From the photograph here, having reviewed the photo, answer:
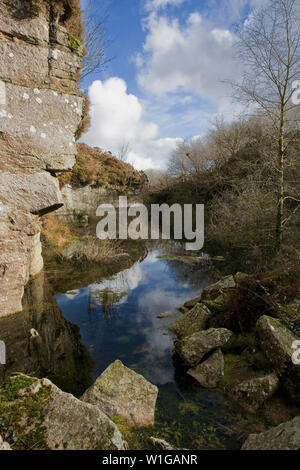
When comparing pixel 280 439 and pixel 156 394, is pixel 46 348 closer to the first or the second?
pixel 156 394

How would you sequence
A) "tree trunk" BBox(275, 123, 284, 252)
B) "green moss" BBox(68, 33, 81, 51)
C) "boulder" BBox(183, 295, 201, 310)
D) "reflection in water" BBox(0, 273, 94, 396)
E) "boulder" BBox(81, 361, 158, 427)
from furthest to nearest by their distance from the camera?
"tree trunk" BBox(275, 123, 284, 252), "boulder" BBox(183, 295, 201, 310), "green moss" BBox(68, 33, 81, 51), "reflection in water" BBox(0, 273, 94, 396), "boulder" BBox(81, 361, 158, 427)

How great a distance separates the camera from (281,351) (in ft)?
11.1

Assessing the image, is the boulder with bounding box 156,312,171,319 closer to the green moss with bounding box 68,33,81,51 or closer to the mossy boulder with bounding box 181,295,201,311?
the mossy boulder with bounding box 181,295,201,311

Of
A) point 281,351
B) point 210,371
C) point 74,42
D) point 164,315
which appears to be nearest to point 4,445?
point 210,371

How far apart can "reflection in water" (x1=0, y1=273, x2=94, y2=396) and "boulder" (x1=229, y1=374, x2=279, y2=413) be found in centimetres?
227

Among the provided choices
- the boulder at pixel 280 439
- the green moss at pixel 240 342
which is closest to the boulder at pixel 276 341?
the green moss at pixel 240 342

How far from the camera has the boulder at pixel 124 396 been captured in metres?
3.00

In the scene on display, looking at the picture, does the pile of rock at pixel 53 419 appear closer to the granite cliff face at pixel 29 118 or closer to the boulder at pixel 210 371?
the boulder at pixel 210 371

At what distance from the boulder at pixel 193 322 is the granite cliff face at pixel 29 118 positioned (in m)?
3.45

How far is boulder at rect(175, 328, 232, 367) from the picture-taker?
4.14 metres

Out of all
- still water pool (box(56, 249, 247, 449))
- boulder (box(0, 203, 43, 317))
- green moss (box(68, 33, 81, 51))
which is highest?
green moss (box(68, 33, 81, 51))

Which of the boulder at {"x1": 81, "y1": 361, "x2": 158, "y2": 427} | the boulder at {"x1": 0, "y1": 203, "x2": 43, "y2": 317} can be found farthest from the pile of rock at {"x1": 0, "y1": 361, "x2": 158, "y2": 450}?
the boulder at {"x1": 0, "y1": 203, "x2": 43, "y2": 317}
